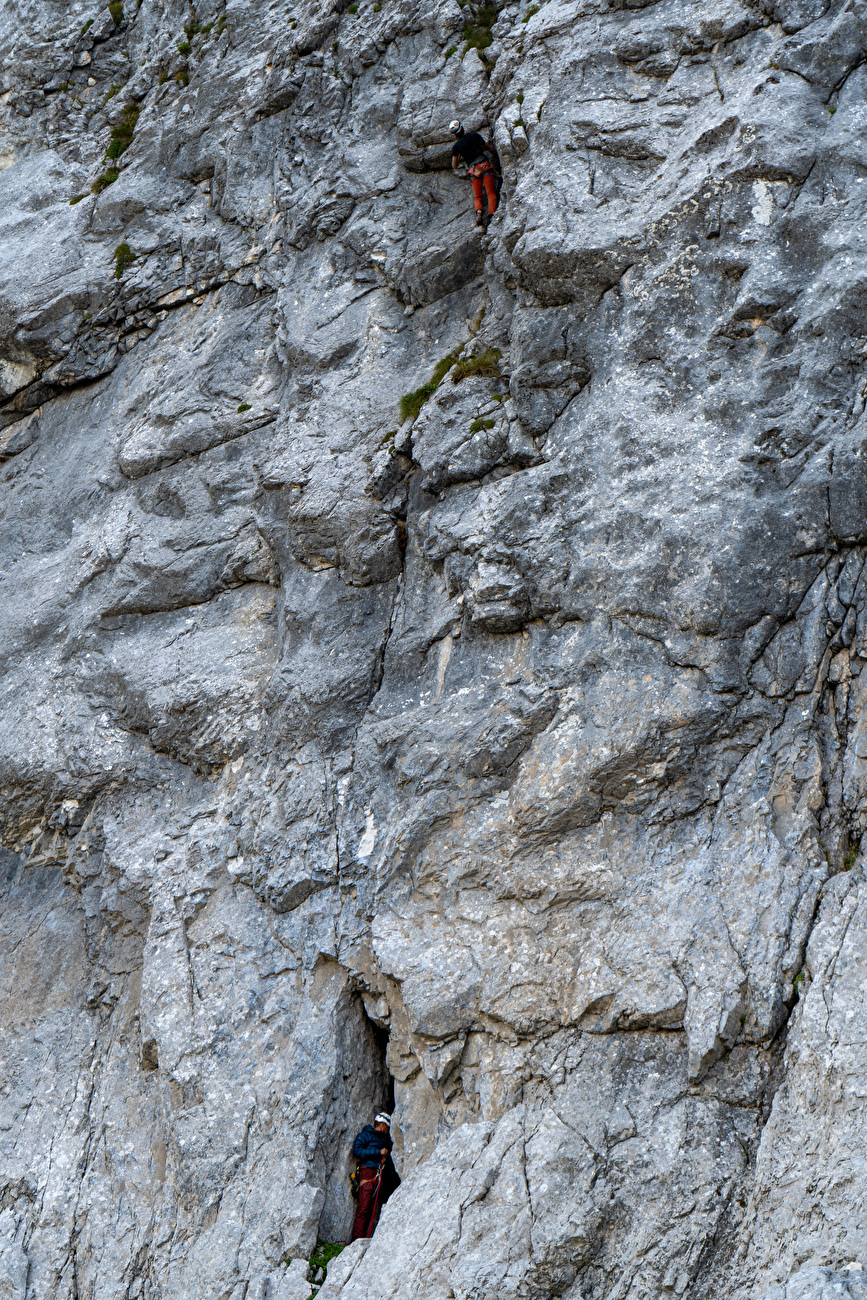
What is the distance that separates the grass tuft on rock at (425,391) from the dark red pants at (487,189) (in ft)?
7.88

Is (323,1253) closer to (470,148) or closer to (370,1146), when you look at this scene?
(370,1146)

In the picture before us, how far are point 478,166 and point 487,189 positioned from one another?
0.37 metres

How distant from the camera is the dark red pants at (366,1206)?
1434 cm

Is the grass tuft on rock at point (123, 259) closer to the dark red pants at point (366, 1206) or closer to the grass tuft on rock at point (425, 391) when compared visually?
the grass tuft on rock at point (425, 391)

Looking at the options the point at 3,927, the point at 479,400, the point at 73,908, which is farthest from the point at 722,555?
the point at 3,927

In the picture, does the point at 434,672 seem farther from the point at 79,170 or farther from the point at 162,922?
the point at 79,170

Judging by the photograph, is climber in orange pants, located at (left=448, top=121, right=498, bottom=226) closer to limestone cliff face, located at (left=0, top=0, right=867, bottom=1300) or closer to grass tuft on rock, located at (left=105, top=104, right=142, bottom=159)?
limestone cliff face, located at (left=0, top=0, right=867, bottom=1300)

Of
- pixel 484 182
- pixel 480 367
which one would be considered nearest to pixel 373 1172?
pixel 480 367

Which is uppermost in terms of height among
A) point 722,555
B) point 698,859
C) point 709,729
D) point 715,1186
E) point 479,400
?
point 479,400

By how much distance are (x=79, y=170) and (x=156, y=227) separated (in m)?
2.97

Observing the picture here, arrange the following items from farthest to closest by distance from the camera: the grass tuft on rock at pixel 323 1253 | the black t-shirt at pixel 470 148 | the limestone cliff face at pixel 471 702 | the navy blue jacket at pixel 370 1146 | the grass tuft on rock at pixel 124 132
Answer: the grass tuft on rock at pixel 124 132, the black t-shirt at pixel 470 148, the navy blue jacket at pixel 370 1146, the grass tuft on rock at pixel 323 1253, the limestone cliff face at pixel 471 702

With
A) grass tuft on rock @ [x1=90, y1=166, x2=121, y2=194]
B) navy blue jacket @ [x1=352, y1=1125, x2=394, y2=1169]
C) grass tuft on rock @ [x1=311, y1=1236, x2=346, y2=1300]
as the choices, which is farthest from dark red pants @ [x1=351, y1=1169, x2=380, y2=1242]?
grass tuft on rock @ [x1=90, y1=166, x2=121, y2=194]

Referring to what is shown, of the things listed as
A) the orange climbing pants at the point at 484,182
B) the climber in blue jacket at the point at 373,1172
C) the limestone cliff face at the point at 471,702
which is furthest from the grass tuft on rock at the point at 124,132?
the climber in blue jacket at the point at 373,1172

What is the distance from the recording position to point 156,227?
74.1ft
